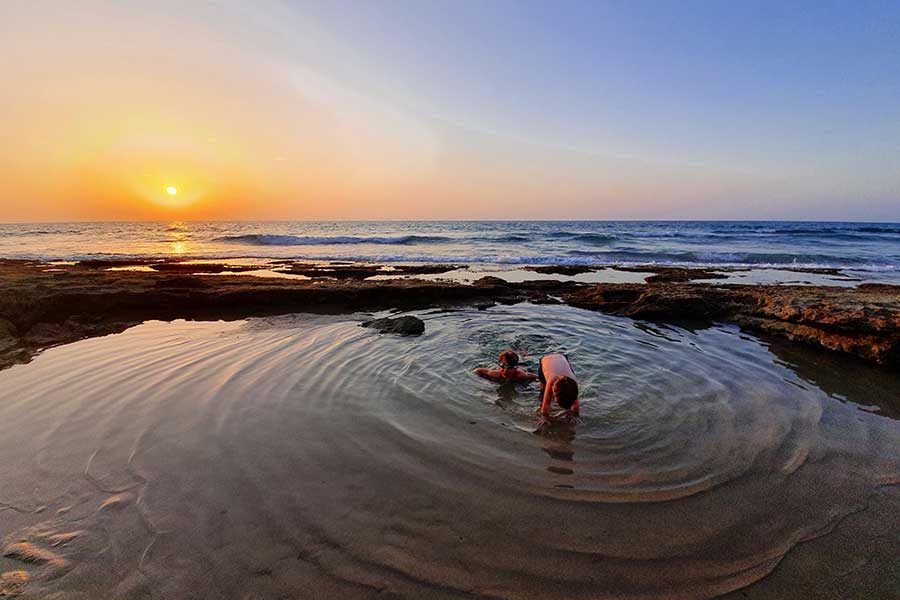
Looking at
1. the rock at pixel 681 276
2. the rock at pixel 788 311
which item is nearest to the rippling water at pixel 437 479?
the rock at pixel 788 311

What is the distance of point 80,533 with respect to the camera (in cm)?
351

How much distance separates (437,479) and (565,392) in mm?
2205

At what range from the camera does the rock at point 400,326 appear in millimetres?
10078

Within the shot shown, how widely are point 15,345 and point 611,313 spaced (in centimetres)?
1388

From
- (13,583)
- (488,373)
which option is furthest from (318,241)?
(13,583)

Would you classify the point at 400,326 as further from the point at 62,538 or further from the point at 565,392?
the point at 62,538

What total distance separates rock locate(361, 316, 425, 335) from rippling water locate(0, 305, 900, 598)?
2.19 metres

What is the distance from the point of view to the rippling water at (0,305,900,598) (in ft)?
10.4

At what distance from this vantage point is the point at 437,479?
433 cm

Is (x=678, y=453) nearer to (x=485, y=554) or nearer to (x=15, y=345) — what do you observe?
(x=485, y=554)

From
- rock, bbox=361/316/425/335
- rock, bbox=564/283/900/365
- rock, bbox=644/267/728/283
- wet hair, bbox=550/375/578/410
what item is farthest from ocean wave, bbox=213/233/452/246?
wet hair, bbox=550/375/578/410

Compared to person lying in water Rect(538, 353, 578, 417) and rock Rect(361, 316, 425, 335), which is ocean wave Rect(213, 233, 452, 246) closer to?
rock Rect(361, 316, 425, 335)

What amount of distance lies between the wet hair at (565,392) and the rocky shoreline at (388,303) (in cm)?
644

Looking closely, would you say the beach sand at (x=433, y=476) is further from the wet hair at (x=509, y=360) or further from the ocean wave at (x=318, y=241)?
the ocean wave at (x=318, y=241)
